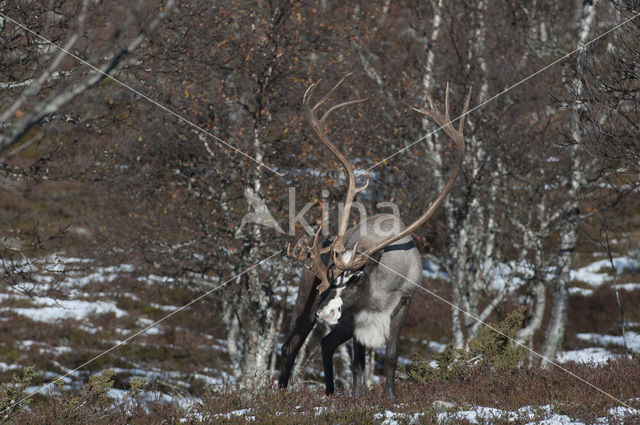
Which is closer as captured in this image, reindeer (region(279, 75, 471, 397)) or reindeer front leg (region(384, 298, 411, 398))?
reindeer front leg (region(384, 298, 411, 398))

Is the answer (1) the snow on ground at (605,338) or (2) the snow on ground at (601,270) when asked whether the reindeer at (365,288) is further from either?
(2) the snow on ground at (601,270)

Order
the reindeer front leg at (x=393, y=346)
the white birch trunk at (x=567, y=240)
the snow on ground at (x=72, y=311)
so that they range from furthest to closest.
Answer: the snow on ground at (x=72, y=311), the white birch trunk at (x=567, y=240), the reindeer front leg at (x=393, y=346)

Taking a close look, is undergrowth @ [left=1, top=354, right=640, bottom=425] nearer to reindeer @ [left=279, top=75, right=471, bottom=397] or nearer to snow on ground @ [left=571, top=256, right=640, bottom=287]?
reindeer @ [left=279, top=75, right=471, bottom=397]

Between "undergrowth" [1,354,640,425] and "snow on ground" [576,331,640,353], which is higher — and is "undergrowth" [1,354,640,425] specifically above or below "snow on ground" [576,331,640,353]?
above

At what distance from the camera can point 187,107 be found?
13320 millimetres

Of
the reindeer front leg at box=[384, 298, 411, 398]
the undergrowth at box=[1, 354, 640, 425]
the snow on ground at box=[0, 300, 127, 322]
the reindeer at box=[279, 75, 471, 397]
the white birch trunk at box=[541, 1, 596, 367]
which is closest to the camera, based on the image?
the undergrowth at box=[1, 354, 640, 425]

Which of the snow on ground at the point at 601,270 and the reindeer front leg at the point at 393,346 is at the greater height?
the reindeer front leg at the point at 393,346
